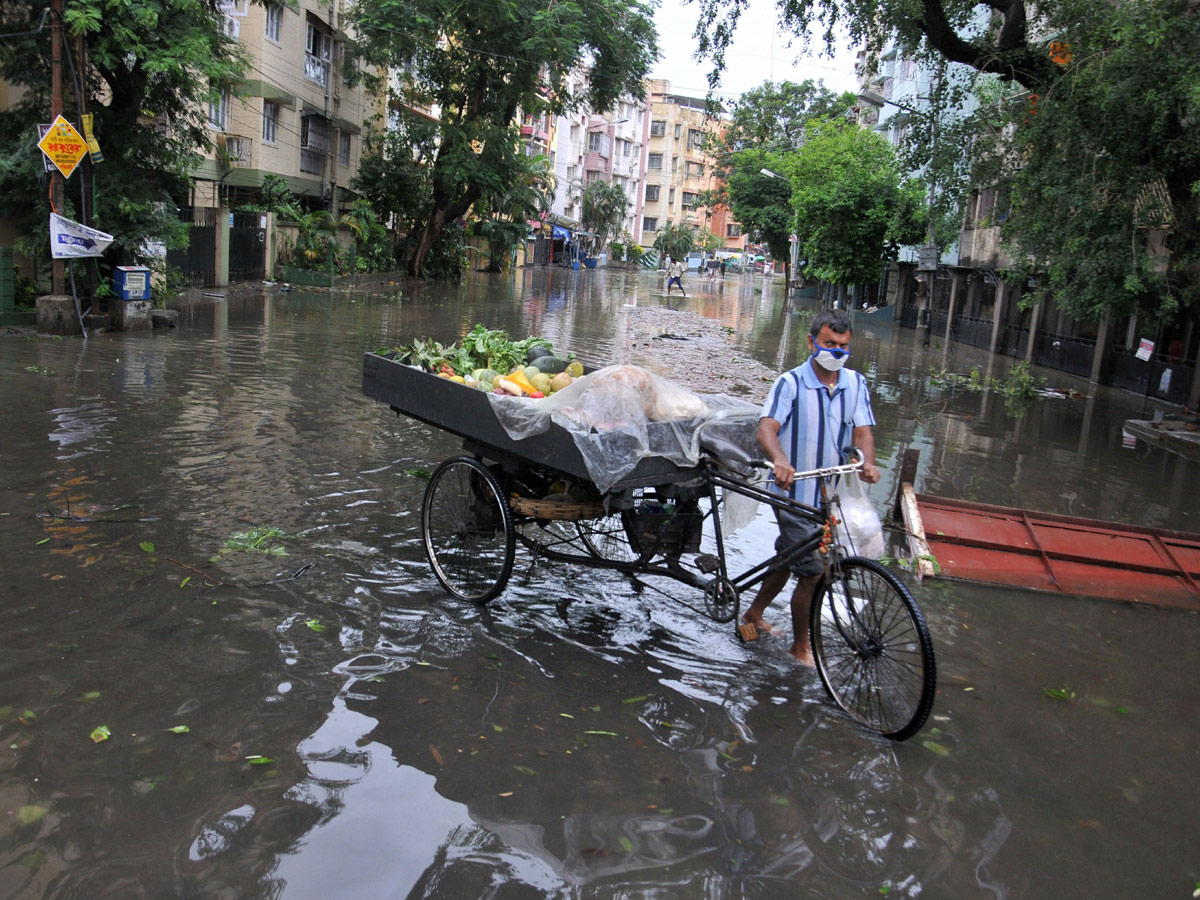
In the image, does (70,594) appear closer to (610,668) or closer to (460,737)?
(460,737)

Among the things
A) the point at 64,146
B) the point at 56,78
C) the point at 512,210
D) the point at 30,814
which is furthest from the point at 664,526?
the point at 512,210

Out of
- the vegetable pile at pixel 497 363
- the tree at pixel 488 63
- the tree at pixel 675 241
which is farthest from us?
the tree at pixel 675 241

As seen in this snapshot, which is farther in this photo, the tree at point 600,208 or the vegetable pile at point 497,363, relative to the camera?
the tree at point 600,208

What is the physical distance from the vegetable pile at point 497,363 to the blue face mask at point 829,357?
65.5 inches

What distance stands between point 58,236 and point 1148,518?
14520mm

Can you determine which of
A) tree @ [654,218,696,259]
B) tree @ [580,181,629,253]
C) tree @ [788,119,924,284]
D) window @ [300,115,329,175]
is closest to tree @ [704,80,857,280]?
tree @ [788,119,924,284]

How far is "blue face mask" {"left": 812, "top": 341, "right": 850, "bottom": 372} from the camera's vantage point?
4.71m

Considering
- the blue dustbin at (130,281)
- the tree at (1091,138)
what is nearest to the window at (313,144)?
the blue dustbin at (130,281)

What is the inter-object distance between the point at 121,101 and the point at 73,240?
2.93 metres

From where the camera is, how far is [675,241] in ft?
349

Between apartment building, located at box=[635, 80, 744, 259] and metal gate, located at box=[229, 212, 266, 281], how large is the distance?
8560cm

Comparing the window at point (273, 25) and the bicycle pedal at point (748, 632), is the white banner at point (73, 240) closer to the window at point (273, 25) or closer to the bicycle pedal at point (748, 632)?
the bicycle pedal at point (748, 632)

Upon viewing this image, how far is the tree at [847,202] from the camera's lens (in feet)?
126

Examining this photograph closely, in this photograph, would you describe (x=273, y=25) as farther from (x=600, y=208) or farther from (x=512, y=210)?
(x=600, y=208)
